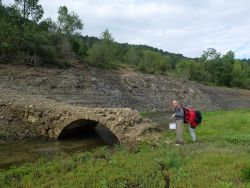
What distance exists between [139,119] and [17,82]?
20.3m

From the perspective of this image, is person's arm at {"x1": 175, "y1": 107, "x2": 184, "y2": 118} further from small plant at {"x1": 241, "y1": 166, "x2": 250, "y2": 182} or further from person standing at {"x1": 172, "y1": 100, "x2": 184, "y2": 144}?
small plant at {"x1": 241, "y1": 166, "x2": 250, "y2": 182}

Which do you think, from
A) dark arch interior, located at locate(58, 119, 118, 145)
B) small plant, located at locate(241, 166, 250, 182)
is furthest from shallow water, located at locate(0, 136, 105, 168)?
small plant, located at locate(241, 166, 250, 182)

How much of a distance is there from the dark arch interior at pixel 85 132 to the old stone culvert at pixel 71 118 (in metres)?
0.16

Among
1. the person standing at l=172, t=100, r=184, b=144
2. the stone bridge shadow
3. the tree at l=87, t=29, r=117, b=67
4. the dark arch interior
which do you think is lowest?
the dark arch interior

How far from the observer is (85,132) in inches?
1166

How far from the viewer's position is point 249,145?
713 inches

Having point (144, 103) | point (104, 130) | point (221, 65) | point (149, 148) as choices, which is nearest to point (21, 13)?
point (144, 103)

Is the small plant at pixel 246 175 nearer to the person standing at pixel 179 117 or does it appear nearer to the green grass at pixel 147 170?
A: the green grass at pixel 147 170

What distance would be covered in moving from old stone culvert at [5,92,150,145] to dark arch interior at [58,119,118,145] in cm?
16

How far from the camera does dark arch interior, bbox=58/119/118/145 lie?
2637 centimetres

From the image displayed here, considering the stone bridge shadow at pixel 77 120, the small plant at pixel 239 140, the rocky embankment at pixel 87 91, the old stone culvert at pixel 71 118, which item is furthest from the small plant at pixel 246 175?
the rocky embankment at pixel 87 91

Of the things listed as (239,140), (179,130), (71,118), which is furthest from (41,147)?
(239,140)

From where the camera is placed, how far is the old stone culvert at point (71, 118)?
902 inches

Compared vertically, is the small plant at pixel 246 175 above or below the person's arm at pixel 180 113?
below
